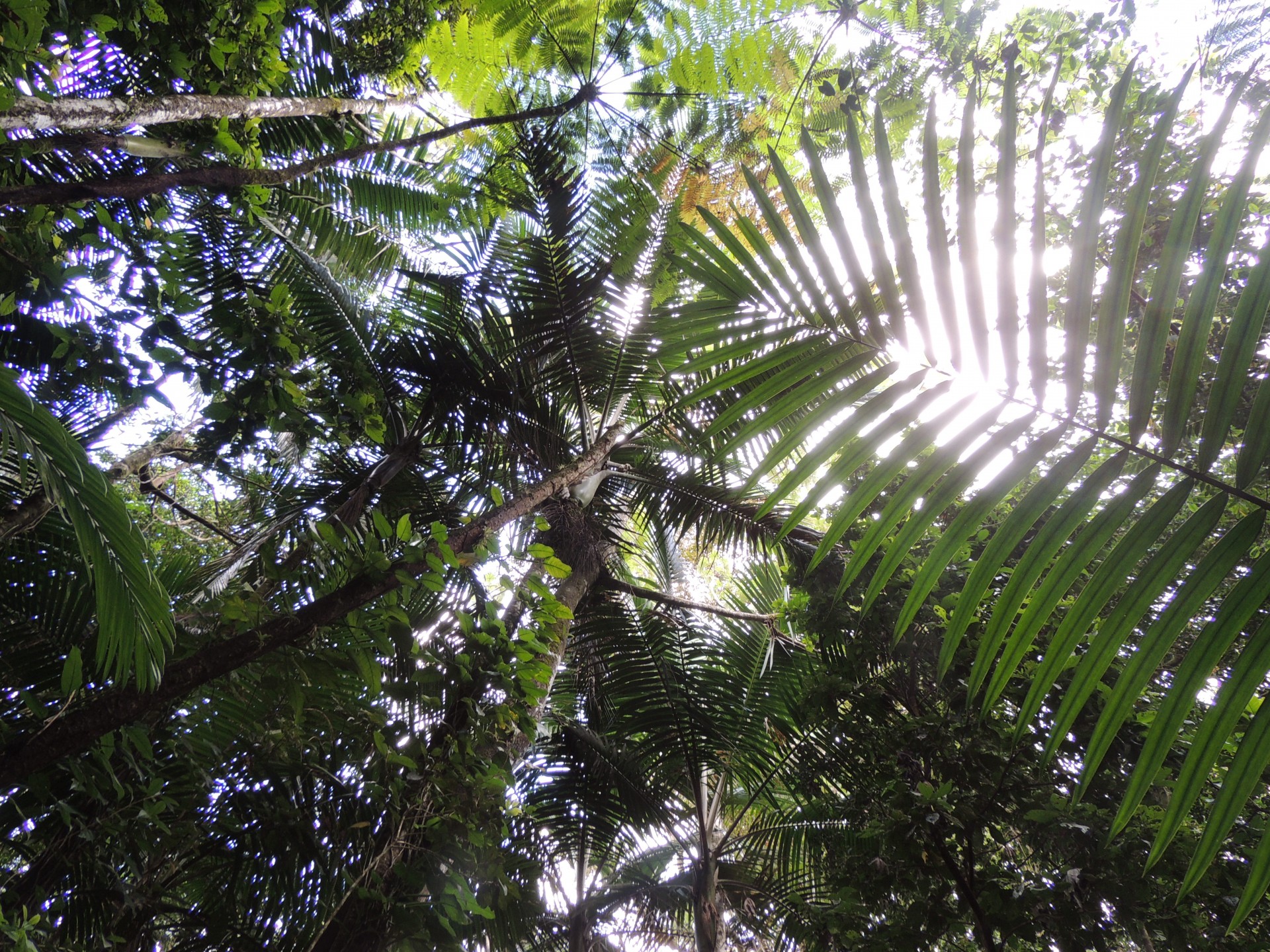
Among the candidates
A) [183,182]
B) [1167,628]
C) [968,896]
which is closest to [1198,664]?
[1167,628]

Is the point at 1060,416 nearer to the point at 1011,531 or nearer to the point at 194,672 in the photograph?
the point at 1011,531

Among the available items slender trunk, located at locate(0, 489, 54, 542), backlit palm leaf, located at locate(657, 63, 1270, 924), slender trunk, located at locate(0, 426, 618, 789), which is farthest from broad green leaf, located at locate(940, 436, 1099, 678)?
slender trunk, located at locate(0, 489, 54, 542)

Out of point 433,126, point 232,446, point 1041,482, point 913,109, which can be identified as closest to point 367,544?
point 232,446

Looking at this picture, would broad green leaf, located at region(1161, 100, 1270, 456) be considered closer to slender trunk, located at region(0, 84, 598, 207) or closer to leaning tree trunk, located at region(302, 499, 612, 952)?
leaning tree trunk, located at region(302, 499, 612, 952)

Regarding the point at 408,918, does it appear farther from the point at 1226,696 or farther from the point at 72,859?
the point at 1226,696

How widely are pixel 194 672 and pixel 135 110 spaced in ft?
6.27

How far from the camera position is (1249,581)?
715mm

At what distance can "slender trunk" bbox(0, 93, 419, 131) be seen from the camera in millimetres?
1773

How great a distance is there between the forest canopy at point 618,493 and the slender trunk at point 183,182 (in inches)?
0.8

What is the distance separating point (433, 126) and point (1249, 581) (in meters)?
6.54

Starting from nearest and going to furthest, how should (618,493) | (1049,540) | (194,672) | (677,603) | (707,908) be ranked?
1. (1049,540)
2. (194,672)
3. (707,908)
4. (677,603)
5. (618,493)

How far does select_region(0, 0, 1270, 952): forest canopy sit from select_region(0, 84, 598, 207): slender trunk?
20mm

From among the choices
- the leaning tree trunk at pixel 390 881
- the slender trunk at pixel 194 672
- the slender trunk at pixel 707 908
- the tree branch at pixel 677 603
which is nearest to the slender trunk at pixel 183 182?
the slender trunk at pixel 194 672

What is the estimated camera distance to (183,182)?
2.18 meters
